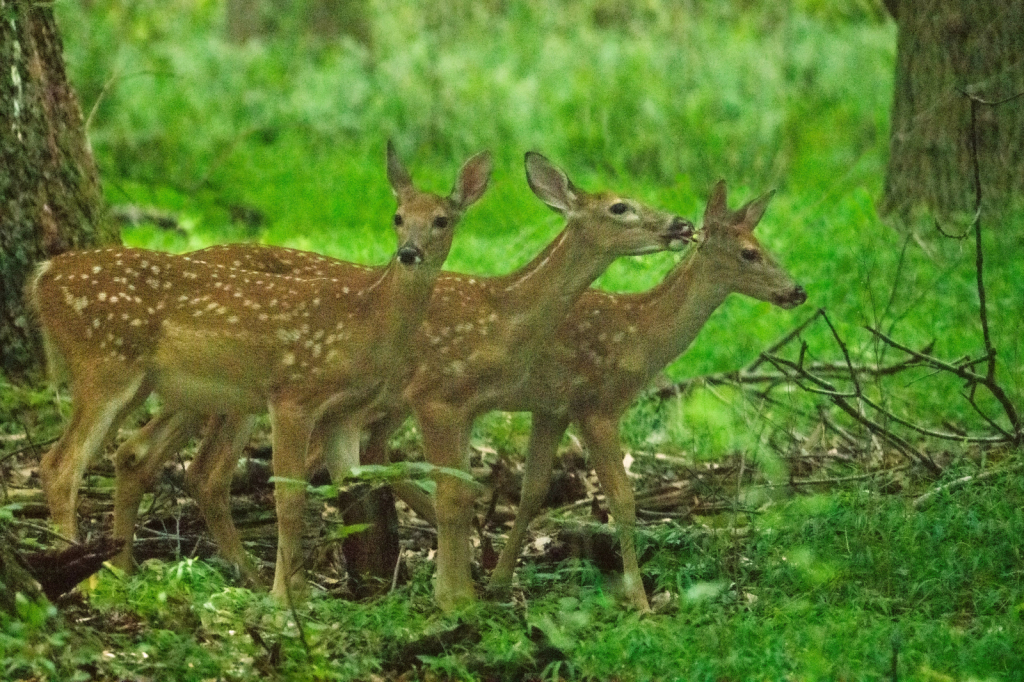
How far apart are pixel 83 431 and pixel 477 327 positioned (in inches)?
58.0

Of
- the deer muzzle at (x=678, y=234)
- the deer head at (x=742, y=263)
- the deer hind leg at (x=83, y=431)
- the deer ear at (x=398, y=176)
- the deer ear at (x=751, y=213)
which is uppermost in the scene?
the deer ear at (x=398, y=176)

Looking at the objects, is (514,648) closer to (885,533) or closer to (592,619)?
(592,619)

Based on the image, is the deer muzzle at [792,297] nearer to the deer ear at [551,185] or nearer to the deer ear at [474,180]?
the deer ear at [551,185]

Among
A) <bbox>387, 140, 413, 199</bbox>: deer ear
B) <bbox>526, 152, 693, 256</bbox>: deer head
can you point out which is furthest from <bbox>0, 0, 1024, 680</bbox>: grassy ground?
<bbox>387, 140, 413, 199</bbox>: deer ear

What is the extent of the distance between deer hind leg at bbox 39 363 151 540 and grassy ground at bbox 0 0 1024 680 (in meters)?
0.66

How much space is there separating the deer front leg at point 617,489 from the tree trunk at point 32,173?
2.64 metres

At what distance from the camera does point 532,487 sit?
6.60 metres

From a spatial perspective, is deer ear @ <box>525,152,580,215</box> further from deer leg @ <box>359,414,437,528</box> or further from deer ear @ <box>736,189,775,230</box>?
deer leg @ <box>359,414,437,528</box>

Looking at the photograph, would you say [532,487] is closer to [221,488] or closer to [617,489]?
[617,489]

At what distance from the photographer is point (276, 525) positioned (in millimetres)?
6969

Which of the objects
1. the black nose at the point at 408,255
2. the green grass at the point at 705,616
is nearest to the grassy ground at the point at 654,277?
the green grass at the point at 705,616

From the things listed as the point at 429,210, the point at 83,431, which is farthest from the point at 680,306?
the point at 83,431

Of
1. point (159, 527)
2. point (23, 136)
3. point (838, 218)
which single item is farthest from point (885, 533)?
point (838, 218)

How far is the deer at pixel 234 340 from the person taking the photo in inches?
248
